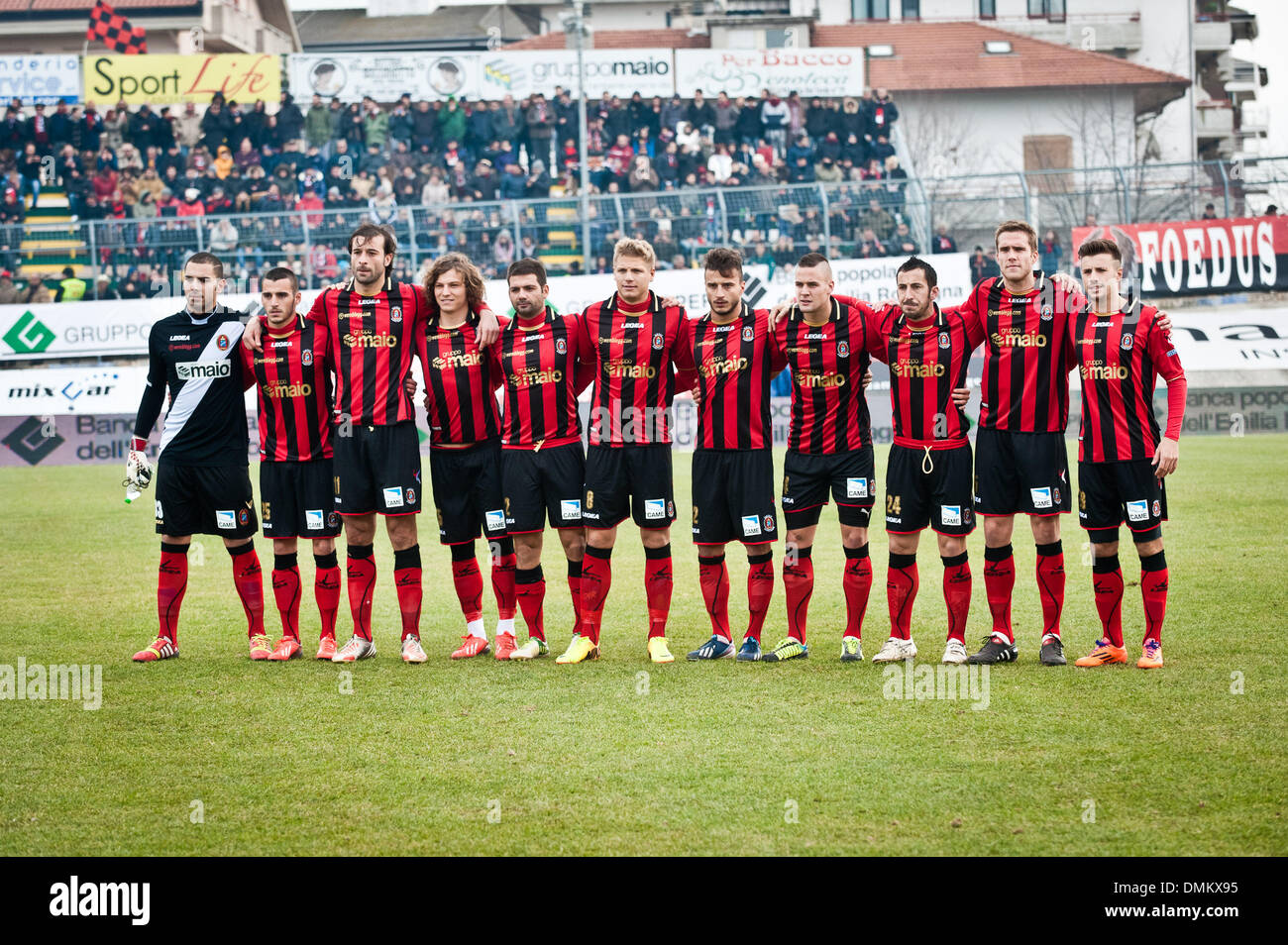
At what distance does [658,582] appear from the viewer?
8.17 m

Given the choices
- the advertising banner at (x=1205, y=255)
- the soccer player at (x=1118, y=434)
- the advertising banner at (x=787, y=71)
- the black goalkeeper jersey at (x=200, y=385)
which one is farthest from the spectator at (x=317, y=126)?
the soccer player at (x=1118, y=434)

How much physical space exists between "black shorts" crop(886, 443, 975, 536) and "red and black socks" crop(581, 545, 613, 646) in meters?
1.72

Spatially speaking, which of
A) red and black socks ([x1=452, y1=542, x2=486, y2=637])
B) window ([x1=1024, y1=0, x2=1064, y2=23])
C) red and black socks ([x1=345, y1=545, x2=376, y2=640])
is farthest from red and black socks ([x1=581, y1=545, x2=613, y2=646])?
window ([x1=1024, y1=0, x2=1064, y2=23])

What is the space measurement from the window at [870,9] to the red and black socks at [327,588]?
169 ft

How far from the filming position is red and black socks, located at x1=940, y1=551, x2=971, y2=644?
7.84 metres

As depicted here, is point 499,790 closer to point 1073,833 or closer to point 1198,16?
point 1073,833

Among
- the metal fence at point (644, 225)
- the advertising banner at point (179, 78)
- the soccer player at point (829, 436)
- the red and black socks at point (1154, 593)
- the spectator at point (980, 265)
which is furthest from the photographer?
the advertising banner at point (179, 78)

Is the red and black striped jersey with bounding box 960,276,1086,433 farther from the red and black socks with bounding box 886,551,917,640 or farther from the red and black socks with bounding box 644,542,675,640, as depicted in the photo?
the red and black socks with bounding box 644,542,675,640

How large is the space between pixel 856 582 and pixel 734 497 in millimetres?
889

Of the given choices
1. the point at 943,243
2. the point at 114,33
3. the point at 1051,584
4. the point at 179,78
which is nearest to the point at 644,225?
the point at 943,243

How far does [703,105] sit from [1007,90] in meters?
22.9

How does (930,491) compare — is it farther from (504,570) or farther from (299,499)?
(299,499)

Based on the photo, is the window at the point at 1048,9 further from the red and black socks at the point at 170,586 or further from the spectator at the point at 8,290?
the red and black socks at the point at 170,586

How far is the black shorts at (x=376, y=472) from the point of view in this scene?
8.12m
